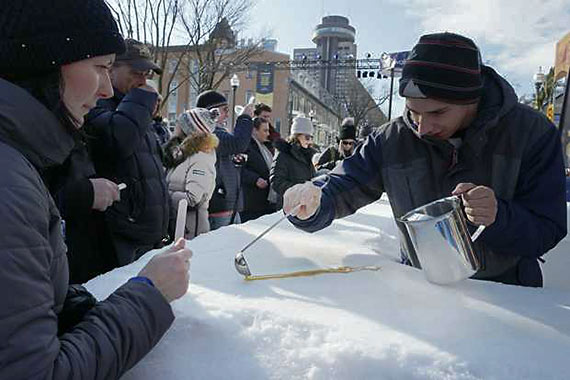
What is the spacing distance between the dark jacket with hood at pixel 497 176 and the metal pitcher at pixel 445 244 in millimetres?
210

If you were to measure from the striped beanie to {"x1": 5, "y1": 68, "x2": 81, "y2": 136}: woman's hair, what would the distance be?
2656mm

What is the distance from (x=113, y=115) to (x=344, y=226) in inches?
53.5

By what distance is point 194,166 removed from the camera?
11.4 feet

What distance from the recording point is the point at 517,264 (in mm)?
1586

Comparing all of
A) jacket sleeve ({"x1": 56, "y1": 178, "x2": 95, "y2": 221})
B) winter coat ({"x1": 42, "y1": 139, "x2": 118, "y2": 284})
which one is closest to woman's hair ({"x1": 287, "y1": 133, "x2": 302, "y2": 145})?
winter coat ({"x1": 42, "y1": 139, "x2": 118, "y2": 284})

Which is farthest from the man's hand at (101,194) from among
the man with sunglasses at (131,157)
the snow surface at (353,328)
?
the snow surface at (353,328)

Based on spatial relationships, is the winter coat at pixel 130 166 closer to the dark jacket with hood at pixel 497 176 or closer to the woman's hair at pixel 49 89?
the dark jacket with hood at pixel 497 176

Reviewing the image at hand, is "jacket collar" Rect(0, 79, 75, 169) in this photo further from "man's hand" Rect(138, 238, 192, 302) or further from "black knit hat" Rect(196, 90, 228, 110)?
"black knit hat" Rect(196, 90, 228, 110)

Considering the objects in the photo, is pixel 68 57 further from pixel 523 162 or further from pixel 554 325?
pixel 523 162

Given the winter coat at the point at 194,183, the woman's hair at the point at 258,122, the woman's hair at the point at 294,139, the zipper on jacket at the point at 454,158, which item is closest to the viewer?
the zipper on jacket at the point at 454,158

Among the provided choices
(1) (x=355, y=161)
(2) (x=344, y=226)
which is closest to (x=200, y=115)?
(2) (x=344, y=226)

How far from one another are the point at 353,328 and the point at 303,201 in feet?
2.28

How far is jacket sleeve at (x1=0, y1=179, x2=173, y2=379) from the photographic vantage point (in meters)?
0.62

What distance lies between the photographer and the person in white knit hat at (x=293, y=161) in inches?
173
